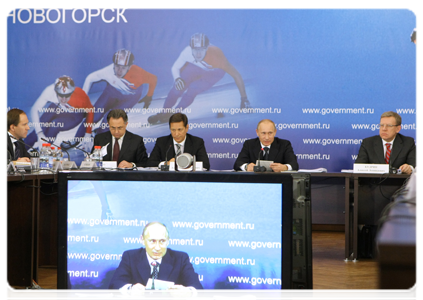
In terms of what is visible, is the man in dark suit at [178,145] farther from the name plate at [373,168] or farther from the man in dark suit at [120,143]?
the name plate at [373,168]

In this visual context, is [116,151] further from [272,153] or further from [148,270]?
[148,270]

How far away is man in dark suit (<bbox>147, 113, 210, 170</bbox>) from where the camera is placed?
14.6 ft

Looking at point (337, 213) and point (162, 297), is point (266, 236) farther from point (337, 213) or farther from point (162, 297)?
point (337, 213)

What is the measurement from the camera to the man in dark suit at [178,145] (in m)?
4.46

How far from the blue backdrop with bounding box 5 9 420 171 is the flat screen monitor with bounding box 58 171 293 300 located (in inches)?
184

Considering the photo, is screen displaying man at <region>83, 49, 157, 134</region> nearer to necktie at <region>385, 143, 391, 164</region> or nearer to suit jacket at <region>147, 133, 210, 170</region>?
suit jacket at <region>147, 133, 210, 170</region>

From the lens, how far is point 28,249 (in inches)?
118

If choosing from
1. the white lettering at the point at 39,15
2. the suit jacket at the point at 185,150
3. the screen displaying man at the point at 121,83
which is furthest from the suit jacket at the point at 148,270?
the white lettering at the point at 39,15

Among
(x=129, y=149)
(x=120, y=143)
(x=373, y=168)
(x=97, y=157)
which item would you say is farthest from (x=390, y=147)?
(x=97, y=157)

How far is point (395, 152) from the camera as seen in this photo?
4492 millimetres

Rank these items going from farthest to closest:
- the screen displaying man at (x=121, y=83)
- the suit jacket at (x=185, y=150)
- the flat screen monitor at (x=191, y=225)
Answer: the screen displaying man at (x=121, y=83) → the suit jacket at (x=185, y=150) → the flat screen monitor at (x=191, y=225)

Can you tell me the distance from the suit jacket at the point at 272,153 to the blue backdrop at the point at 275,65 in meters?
1.08

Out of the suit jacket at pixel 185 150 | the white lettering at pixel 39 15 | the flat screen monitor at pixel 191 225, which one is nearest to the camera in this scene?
the flat screen monitor at pixel 191 225

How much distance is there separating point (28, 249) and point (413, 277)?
2783 mm
